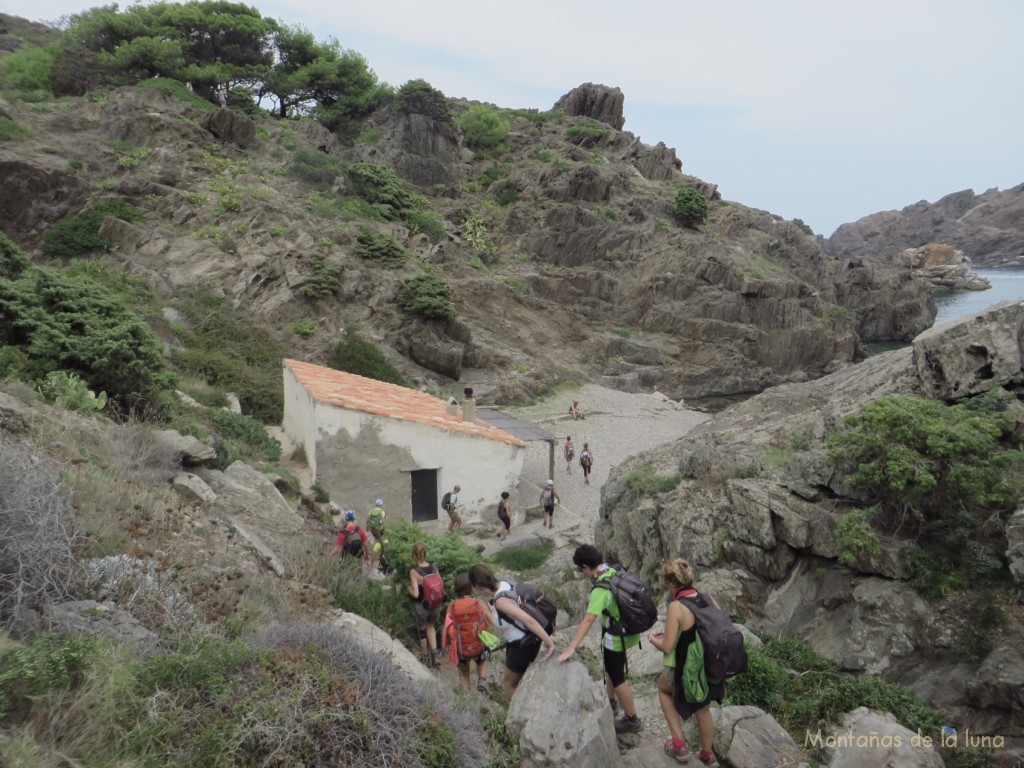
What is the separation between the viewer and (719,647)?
374 cm

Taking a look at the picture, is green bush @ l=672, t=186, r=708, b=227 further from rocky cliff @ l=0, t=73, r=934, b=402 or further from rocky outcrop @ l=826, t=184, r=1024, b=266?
rocky outcrop @ l=826, t=184, r=1024, b=266

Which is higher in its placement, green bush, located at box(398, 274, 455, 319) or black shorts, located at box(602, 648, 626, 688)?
green bush, located at box(398, 274, 455, 319)

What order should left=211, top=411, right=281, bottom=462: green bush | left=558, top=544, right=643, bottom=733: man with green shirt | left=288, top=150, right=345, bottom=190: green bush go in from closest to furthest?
left=558, top=544, right=643, bottom=733: man with green shirt → left=211, top=411, right=281, bottom=462: green bush → left=288, top=150, right=345, bottom=190: green bush

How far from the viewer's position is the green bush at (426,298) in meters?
27.9

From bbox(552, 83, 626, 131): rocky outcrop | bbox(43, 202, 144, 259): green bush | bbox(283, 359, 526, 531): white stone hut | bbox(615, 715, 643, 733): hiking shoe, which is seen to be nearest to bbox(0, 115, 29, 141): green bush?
bbox(43, 202, 144, 259): green bush

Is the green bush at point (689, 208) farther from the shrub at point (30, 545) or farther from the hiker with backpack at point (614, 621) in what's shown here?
the shrub at point (30, 545)

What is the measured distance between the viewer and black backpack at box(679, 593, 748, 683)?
3742mm

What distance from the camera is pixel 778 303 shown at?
39.3 m

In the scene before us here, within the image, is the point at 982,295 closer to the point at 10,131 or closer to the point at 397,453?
the point at 397,453

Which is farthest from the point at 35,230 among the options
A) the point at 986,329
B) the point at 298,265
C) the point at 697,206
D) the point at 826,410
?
the point at 697,206

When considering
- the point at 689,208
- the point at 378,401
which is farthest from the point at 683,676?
the point at 689,208

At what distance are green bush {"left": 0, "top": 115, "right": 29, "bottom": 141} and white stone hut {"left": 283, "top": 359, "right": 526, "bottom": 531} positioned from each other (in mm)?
24119

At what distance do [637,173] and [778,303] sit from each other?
20415mm

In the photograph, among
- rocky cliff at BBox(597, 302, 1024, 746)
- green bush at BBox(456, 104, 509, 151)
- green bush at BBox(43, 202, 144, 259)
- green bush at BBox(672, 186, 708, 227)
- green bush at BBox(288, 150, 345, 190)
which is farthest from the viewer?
green bush at BBox(456, 104, 509, 151)
